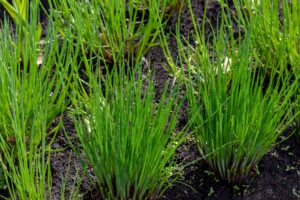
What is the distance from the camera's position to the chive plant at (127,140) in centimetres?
138

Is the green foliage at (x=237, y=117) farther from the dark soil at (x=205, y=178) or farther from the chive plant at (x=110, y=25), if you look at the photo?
the chive plant at (x=110, y=25)

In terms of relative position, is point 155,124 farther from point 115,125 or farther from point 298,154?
point 298,154

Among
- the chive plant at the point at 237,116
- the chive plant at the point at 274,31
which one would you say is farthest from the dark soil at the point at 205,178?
the chive plant at the point at 274,31

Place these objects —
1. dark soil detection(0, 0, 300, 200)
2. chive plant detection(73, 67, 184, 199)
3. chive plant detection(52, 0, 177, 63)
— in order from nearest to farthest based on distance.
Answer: chive plant detection(73, 67, 184, 199)
dark soil detection(0, 0, 300, 200)
chive plant detection(52, 0, 177, 63)

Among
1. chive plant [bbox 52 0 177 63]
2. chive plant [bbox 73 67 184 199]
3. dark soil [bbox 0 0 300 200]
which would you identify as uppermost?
chive plant [bbox 52 0 177 63]

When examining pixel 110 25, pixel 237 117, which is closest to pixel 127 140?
pixel 237 117

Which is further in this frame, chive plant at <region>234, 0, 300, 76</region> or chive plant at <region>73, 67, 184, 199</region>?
chive plant at <region>234, 0, 300, 76</region>

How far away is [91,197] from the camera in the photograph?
1566 millimetres

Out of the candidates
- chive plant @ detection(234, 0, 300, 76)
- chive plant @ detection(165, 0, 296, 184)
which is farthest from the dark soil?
chive plant @ detection(234, 0, 300, 76)

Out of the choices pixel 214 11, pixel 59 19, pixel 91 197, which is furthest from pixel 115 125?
pixel 214 11

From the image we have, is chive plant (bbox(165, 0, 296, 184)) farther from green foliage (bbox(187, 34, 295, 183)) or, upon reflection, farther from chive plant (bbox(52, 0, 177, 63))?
chive plant (bbox(52, 0, 177, 63))

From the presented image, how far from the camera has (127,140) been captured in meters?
1.40

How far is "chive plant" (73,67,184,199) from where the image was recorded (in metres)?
1.38

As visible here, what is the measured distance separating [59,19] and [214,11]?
537 millimetres
